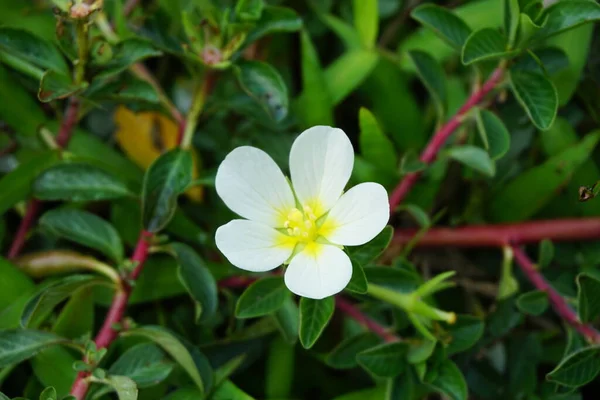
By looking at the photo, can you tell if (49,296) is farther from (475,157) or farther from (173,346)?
(475,157)

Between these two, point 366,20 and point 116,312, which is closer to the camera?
point 116,312

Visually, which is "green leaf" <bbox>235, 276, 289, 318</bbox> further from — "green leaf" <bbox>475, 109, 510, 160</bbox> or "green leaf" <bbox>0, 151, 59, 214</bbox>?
"green leaf" <bbox>0, 151, 59, 214</bbox>

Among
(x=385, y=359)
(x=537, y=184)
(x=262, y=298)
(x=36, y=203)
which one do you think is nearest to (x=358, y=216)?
(x=262, y=298)

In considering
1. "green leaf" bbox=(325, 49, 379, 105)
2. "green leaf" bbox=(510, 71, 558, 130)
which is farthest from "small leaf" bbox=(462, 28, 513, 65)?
"green leaf" bbox=(325, 49, 379, 105)

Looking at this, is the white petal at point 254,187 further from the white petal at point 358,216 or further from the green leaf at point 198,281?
the green leaf at point 198,281

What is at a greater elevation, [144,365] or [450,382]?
[144,365]

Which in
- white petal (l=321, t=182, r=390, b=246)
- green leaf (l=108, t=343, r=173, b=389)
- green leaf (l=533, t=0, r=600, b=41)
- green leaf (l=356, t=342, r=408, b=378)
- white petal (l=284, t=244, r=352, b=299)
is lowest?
green leaf (l=356, t=342, r=408, b=378)
